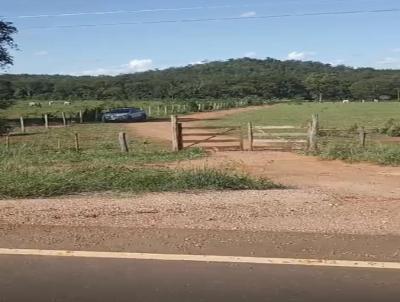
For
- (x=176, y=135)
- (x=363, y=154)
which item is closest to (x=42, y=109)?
(x=176, y=135)

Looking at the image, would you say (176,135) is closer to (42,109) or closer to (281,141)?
(281,141)

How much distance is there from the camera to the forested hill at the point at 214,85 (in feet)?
458

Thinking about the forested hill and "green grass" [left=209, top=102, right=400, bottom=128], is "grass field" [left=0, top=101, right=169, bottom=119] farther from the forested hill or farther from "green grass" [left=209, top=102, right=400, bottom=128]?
the forested hill

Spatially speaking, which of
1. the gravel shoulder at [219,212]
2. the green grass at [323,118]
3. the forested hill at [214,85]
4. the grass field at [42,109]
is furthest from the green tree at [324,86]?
the gravel shoulder at [219,212]

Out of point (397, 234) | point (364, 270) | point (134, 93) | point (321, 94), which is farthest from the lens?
point (321, 94)

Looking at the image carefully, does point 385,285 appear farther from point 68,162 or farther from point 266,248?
point 68,162

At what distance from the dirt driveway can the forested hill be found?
110 m

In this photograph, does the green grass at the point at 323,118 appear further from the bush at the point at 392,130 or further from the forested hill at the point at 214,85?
the forested hill at the point at 214,85

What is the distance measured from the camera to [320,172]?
15594 mm

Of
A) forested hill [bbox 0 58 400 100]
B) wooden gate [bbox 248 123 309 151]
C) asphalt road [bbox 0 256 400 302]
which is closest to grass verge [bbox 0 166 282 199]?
asphalt road [bbox 0 256 400 302]

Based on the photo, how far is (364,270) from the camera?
534cm

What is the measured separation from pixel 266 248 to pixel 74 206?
3.21 meters

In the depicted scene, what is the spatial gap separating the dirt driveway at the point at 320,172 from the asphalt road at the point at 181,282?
4405mm

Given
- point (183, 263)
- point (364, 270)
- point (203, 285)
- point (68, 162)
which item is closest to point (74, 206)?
point (183, 263)
